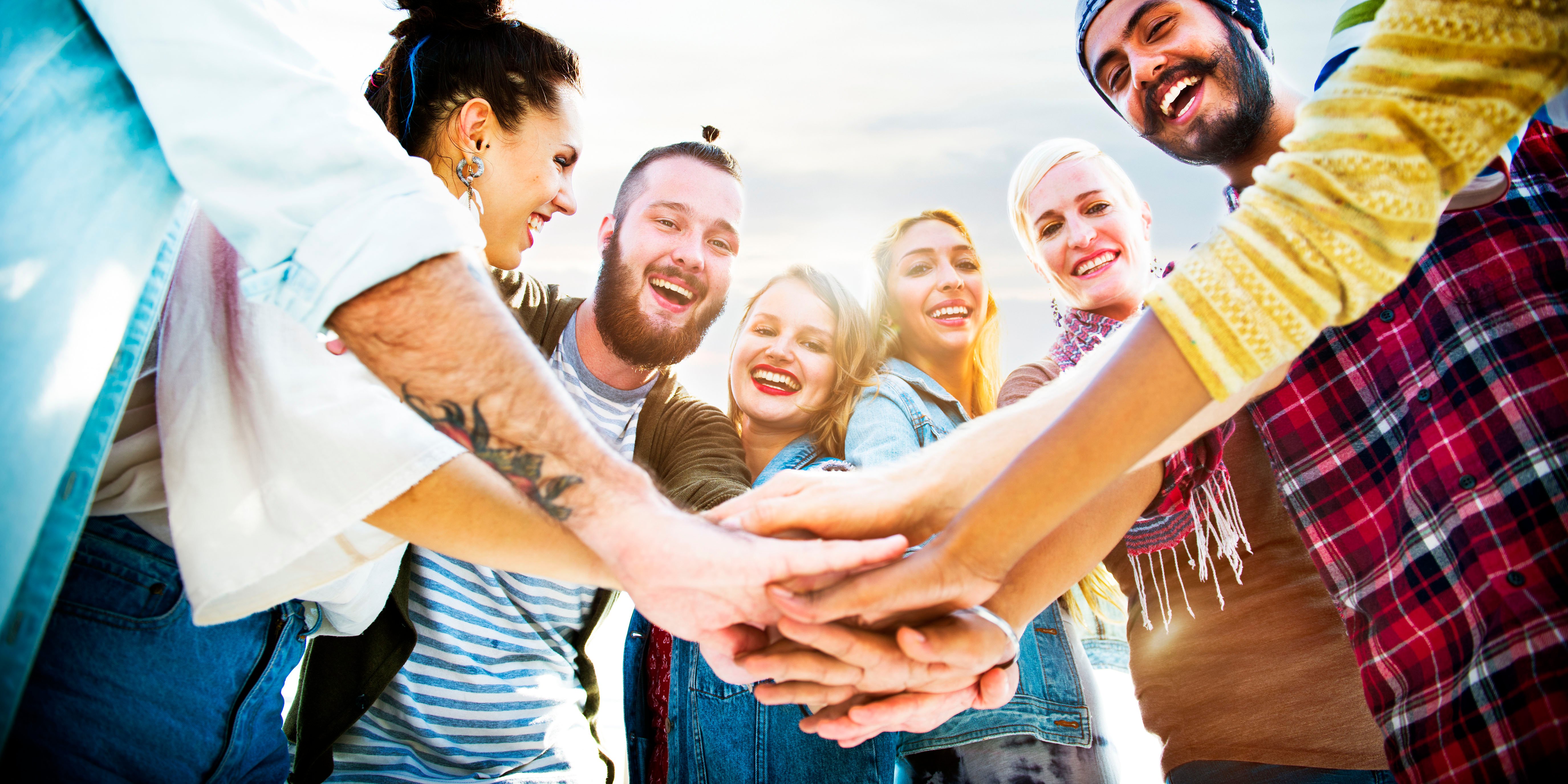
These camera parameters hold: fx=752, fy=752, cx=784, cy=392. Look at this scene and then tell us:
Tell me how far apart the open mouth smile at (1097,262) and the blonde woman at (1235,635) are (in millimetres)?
943

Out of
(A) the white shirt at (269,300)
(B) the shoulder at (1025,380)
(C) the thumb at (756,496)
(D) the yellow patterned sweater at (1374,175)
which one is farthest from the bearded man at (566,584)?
(D) the yellow patterned sweater at (1374,175)

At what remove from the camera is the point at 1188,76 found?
2.86 metres

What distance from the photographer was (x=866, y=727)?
192 centimetres

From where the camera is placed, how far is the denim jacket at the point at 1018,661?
2.36 meters

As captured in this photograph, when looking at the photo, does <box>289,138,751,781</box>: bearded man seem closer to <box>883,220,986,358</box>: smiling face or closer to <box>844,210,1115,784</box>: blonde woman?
<box>844,210,1115,784</box>: blonde woman

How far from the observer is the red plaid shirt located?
1.49m

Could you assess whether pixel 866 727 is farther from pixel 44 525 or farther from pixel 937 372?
pixel 937 372

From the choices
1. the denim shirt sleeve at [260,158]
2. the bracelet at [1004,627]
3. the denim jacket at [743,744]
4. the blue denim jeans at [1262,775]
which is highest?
the denim shirt sleeve at [260,158]

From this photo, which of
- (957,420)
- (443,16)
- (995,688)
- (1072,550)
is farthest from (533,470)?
(443,16)

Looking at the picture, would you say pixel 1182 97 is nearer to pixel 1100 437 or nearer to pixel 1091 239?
pixel 1091 239

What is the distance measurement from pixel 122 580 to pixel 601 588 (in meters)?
1.33

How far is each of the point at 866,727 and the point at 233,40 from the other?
6.42ft

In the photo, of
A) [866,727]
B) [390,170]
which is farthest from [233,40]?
[866,727]

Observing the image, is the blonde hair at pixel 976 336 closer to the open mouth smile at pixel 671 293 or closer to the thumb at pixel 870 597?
the open mouth smile at pixel 671 293
